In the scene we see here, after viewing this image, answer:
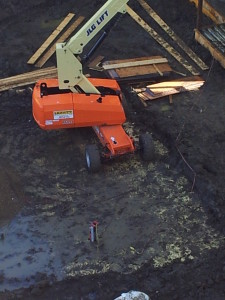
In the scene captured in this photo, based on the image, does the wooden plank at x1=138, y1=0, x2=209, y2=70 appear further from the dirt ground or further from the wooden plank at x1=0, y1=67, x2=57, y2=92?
the wooden plank at x1=0, y1=67, x2=57, y2=92

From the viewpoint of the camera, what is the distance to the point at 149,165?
11234 mm

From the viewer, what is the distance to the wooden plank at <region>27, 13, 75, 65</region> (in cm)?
1454

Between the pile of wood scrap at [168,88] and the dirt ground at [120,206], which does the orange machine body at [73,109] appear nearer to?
the dirt ground at [120,206]

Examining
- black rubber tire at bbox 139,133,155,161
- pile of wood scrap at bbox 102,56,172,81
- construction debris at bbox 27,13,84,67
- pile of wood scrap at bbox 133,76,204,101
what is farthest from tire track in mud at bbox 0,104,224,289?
construction debris at bbox 27,13,84,67

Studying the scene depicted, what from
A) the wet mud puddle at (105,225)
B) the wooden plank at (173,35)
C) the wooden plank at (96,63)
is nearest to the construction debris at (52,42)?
the wooden plank at (96,63)

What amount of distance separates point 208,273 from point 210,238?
0.89m

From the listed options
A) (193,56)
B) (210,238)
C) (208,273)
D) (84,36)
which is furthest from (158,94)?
(208,273)

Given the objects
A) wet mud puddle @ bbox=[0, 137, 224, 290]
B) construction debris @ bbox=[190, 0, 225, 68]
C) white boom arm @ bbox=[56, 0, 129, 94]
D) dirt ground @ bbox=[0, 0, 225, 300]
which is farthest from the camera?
construction debris @ bbox=[190, 0, 225, 68]

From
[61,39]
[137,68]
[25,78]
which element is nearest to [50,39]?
[61,39]

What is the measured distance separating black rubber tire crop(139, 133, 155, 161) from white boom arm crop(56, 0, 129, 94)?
6.10ft

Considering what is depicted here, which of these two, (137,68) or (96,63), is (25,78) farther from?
(137,68)

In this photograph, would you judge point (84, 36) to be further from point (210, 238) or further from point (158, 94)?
point (210, 238)

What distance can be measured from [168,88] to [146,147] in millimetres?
2760

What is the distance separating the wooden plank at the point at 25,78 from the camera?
1348cm
